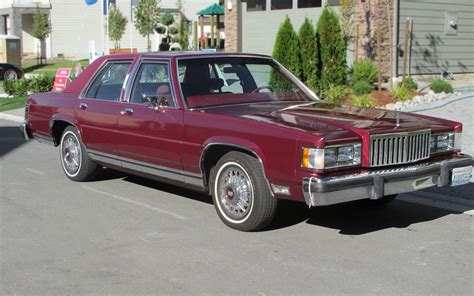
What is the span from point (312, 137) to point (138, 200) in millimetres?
2754

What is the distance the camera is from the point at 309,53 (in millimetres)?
15375

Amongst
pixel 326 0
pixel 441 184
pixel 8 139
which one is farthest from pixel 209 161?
pixel 326 0

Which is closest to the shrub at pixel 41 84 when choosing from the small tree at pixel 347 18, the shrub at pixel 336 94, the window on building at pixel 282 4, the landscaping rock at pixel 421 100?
the window on building at pixel 282 4

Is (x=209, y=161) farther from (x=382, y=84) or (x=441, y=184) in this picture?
(x=382, y=84)

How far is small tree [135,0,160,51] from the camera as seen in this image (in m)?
38.3

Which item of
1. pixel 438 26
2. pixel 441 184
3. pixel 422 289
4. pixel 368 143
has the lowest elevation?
pixel 422 289

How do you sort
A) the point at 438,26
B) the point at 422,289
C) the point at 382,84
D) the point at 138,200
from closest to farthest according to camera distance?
the point at 422,289, the point at 138,200, the point at 382,84, the point at 438,26

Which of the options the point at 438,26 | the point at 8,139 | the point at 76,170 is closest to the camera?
the point at 76,170

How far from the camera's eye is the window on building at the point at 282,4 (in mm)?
19109

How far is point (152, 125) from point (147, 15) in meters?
33.4

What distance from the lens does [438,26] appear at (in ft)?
59.9

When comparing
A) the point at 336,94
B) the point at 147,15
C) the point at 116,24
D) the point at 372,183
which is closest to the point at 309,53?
the point at 336,94

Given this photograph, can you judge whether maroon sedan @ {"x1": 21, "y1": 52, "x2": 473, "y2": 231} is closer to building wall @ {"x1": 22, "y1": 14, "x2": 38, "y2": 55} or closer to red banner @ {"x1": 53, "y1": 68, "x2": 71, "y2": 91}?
red banner @ {"x1": 53, "y1": 68, "x2": 71, "y2": 91}

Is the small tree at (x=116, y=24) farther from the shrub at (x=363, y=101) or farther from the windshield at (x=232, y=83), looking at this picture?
the windshield at (x=232, y=83)
